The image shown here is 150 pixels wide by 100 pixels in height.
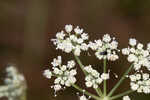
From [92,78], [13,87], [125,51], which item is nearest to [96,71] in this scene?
[92,78]

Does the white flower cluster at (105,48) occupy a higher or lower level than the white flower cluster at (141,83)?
higher

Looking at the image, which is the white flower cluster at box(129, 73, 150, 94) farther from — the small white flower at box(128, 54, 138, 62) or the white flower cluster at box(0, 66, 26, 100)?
the white flower cluster at box(0, 66, 26, 100)

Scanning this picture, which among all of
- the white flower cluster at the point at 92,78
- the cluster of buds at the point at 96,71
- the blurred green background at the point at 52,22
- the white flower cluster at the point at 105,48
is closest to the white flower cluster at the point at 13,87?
the cluster of buds at the point at 96,71

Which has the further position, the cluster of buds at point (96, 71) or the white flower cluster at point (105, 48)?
the white flower cluster at point (105, 48)

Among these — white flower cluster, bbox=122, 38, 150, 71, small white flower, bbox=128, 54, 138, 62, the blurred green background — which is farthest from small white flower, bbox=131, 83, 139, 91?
the blurred green background

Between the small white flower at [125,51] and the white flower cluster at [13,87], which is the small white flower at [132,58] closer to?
the small white flower at [125,51]

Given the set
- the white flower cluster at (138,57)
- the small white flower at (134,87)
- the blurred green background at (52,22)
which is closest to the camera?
the small white flower at (134,87)

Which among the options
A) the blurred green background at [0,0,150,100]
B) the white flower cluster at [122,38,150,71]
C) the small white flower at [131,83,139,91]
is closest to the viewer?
the small white flower at [131,83,139,91]
